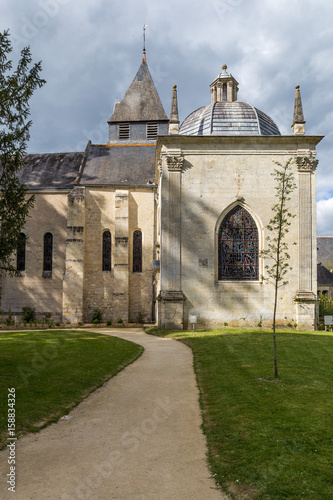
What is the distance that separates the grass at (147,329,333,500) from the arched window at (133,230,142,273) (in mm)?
15463

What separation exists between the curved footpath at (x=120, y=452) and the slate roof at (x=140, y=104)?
29.4 m

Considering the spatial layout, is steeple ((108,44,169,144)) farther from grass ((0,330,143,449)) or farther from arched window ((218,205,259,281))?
grass ((0,330,143,449))

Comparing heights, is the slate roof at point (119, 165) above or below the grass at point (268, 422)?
above

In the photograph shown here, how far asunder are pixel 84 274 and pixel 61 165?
8.51 m

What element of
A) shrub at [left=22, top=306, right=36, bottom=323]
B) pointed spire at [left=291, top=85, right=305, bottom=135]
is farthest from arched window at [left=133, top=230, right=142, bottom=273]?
pointed spire at [left=291, top=85, right=305, bottom=135]

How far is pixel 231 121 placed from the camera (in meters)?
Result: 21.6

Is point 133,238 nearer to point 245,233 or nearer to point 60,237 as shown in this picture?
point 60,237

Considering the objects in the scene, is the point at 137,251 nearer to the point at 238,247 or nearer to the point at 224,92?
the point at 238,247

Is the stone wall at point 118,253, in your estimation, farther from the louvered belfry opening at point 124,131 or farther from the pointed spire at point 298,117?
the pointed spire at point 298,117

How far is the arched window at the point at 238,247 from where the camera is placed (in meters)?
19.9

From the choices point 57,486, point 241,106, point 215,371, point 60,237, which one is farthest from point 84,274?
point 57,486

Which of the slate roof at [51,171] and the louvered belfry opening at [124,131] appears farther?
the louvered belfry opening at [124,131]

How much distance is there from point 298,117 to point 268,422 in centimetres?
1770

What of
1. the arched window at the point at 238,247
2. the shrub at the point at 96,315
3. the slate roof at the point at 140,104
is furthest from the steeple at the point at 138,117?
the arched window at the point at 238,247
